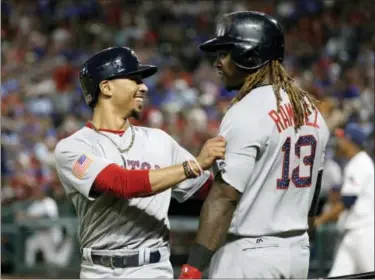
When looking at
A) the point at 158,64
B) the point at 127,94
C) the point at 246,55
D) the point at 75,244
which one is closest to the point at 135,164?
the point at 127,94

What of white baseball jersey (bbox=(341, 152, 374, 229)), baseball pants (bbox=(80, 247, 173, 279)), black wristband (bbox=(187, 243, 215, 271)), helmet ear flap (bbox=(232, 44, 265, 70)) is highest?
helmet ear flap (bbox=(232, 44, 265, 70))

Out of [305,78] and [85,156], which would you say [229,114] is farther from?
[305,78]

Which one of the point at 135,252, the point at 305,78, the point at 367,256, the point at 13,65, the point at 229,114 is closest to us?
the point at 229,114

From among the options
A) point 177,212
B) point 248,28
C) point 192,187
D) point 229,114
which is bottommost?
point 177,212

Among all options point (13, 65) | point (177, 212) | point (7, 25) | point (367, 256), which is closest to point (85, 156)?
point (367, 256)

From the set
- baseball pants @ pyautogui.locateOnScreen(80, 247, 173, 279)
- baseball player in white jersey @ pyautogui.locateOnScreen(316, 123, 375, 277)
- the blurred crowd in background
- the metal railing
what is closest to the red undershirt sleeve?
baseball pants @ pyautogui.locateOnScreen(80, 247, 173, 279)

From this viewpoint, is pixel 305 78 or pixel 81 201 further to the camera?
pixel 305 78

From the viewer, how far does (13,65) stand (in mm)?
16812

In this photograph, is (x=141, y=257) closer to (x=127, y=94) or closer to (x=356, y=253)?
(x=127, y=94)

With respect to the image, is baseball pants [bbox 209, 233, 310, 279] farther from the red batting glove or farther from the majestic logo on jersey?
the majestic logo on jersey

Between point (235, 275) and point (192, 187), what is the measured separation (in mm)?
631

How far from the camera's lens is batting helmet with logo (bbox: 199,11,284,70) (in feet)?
13.6

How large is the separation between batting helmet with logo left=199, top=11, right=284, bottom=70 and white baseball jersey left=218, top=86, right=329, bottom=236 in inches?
5.3

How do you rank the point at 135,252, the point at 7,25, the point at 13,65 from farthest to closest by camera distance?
the point at 7,25 → the point at 13,65 → the point at 135,252
